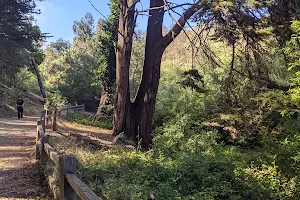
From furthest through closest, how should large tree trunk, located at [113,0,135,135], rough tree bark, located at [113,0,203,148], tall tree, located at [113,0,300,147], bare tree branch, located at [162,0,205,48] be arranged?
large tree trunk, located at [113,0,135,135] → rough tree bark, located at [113,0,203,148] → bare tree branch, located at [162,0,205,48] → tall tree, located at [113,0,300,147]

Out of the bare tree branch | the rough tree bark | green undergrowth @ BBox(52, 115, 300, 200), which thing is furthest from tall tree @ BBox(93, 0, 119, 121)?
green undergrowth @ BBox(52, 115, 300, 200)

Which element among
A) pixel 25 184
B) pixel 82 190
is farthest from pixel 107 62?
pixel 82 190

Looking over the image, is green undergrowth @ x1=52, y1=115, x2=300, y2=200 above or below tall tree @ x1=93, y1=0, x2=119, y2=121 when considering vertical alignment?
below

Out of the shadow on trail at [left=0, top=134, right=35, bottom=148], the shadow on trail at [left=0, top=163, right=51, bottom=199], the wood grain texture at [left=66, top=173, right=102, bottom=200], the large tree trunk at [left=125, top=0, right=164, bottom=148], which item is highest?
the large tree trunk at [left=125, top=0, right=164, bottom=148]

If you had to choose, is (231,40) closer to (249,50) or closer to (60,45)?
(249,50)

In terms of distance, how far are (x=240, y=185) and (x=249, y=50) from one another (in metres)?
4.88

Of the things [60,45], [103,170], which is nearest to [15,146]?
[103,170]

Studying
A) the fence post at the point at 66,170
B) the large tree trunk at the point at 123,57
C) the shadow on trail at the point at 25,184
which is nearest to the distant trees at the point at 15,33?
the large tree trunk at the point at 123,57

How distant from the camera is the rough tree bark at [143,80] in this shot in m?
11.9

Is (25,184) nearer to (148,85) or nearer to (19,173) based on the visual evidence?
(19,173)

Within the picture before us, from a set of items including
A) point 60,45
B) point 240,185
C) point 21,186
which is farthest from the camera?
A: point 60,45

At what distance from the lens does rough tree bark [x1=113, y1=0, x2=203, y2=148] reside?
469 inches

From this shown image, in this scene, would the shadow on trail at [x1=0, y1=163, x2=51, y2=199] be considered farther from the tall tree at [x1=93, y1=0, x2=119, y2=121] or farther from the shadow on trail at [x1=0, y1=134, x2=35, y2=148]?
the tall tree at [x1=93, y1=0, x2=119, y2=121]

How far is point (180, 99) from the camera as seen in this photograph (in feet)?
57.8
